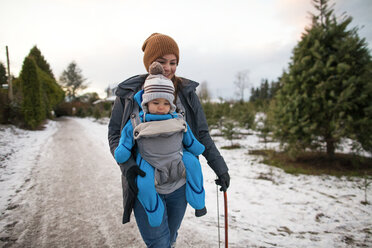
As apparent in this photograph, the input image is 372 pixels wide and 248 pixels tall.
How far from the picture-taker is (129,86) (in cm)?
149

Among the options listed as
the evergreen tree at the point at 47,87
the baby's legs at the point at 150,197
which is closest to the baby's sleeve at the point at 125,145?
the baby's legs at the point at 150,197

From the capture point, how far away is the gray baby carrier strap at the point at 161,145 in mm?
1264

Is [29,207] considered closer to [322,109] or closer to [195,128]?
[195,128]

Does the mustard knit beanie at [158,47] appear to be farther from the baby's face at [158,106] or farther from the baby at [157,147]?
the baby's face at [158,106]

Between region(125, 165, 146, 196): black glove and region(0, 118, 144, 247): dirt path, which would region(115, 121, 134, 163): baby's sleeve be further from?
region(0, 118, 144, 247): dirt path

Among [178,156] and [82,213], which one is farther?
[82,213]

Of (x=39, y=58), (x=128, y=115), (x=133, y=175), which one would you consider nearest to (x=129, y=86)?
(x=128, y=115)

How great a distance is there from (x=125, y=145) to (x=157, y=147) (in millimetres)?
221

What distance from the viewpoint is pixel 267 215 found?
333 centimetres

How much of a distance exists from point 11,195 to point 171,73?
396cm

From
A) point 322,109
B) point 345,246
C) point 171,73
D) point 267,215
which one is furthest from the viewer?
point 322,109

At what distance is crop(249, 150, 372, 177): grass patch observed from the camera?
541cm

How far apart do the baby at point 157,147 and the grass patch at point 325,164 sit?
543 cm

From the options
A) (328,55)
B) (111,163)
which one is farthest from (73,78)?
(328,55)
